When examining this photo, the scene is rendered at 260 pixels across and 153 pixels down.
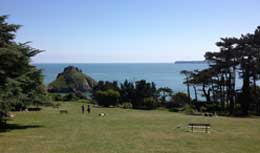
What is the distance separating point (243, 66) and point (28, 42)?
3046 centimetres

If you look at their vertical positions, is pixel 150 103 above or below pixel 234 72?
below

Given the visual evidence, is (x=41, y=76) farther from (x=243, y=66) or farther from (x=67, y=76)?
(x=67, y=76)

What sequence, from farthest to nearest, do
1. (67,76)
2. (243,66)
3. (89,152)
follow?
(67,76) → (243,66) → (89,152)

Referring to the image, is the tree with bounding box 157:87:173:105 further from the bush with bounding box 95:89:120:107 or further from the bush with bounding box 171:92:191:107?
the bush with bounding box 95:89:120:107

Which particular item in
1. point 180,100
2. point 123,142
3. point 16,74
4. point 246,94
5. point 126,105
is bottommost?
point 123,142

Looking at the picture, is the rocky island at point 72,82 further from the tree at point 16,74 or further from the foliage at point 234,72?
the tree at point 16,74

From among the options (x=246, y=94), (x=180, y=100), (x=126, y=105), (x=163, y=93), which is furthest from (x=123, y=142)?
(x=163, y=93)

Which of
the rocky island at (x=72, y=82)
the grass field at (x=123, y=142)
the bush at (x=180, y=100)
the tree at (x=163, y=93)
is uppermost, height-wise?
the rocky island at (x=72, y=82)

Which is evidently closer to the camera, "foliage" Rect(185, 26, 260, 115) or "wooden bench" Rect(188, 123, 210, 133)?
"wooden bench" Rect(188, 123, 210, 133)

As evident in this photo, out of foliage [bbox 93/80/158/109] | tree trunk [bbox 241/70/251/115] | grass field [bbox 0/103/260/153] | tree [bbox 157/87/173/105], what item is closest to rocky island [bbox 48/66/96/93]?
foliage [bbox 93/80/158/109]

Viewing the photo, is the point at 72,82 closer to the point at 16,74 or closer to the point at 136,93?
the point at 136,93

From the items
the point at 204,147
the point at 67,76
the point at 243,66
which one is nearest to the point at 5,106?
the point at 204,147

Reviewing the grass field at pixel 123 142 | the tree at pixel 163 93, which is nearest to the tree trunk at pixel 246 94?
the tree at pixel 163 93

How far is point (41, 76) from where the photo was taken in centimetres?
2475
